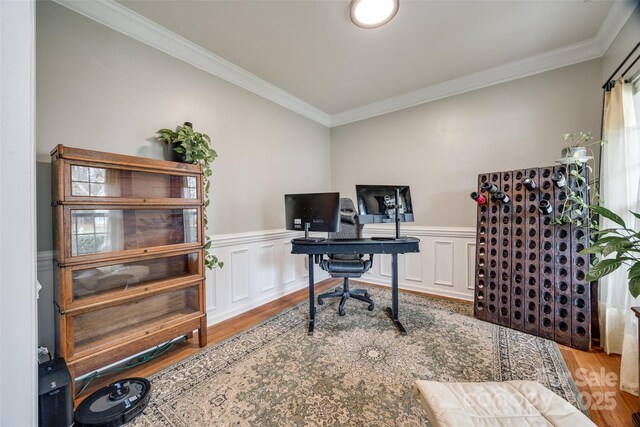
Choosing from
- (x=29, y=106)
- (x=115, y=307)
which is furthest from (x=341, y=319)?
(x=29, y=106)

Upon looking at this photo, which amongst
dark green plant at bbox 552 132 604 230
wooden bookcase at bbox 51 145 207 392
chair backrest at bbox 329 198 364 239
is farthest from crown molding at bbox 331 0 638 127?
wooden bookcase at bbox 51 145 207 392

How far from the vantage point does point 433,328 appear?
2.28 meters

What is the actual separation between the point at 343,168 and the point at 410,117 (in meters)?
1.20

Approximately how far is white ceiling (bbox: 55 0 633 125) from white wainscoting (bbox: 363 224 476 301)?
69.9 inches

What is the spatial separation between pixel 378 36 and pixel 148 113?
208 cm

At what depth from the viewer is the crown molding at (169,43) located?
177cm

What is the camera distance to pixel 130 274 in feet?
6.06

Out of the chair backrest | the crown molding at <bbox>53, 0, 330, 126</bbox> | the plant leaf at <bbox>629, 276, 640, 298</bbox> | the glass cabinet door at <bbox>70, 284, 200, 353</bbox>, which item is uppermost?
the crown molding at <bbox>53, 0, 330, 126</bbox>

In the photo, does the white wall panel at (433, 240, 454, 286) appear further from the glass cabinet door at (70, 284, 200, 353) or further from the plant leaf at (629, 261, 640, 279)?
the glass cabinet door at (70, 284, 200, 353)

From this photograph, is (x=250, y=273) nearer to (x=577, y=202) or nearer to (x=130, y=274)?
(x=130, y=274)

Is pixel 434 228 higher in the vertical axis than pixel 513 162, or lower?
lower

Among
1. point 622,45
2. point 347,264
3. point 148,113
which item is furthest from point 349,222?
point 622,45

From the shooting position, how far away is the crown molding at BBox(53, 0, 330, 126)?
1.77 m

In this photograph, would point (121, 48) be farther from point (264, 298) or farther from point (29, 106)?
point (264, 298)
